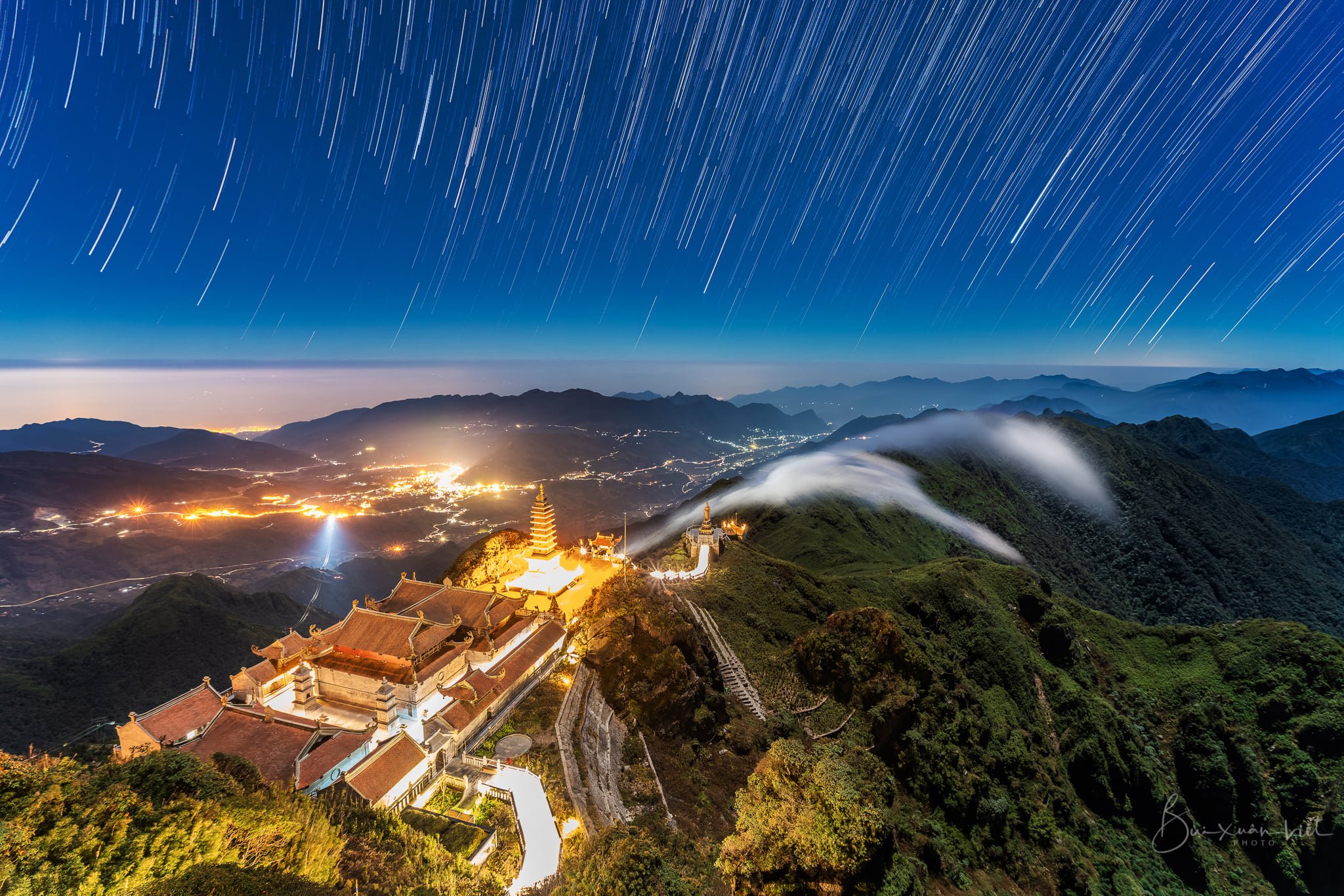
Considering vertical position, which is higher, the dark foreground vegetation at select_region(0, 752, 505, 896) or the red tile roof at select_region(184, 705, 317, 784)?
the dark foreground vegetation at select_region(0, 752, 505, 896)

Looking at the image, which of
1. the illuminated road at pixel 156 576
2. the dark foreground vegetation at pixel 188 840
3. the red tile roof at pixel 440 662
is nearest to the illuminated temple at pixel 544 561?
the red tile roof at pixel 440 662

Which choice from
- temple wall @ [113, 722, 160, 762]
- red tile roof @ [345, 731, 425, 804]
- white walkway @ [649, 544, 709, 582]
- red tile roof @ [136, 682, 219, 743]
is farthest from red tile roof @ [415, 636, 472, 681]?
white walkway @ [649, 544, 709, 582]

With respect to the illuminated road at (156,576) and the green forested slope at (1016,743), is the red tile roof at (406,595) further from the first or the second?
the illuminated road at (156,576)

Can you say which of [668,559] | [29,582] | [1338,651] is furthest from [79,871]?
[29,582]

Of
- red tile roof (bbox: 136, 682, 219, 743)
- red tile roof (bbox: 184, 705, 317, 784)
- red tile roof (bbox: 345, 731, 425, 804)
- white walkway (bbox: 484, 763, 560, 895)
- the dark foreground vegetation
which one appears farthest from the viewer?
red tile roof (bbox: 136, 682, 219, 743)

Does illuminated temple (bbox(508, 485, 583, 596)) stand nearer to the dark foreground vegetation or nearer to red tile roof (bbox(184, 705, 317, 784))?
red tile roof (bbox(184, 705, 317, 784))

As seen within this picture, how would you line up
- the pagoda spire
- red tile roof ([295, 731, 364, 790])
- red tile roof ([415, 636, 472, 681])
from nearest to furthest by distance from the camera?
red tile roof ([295, 731, 364, 790]) < red tile roof ([415, 636, 472, 681]) < the pagoda spire
